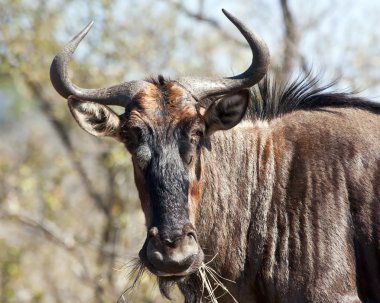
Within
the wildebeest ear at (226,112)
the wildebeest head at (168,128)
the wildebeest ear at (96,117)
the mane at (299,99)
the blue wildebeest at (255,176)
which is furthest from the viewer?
the mane at (299,99)

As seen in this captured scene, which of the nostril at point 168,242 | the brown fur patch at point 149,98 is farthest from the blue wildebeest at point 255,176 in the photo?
the nostril at point 168,242

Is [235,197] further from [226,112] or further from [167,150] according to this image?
[167,150]

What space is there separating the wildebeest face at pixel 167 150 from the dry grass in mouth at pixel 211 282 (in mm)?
453

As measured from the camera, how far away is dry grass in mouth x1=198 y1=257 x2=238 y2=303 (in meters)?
7.88

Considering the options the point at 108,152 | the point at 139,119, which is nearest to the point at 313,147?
the point at 139,119

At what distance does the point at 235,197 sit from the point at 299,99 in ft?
3.63

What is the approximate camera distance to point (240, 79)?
8.05 metres

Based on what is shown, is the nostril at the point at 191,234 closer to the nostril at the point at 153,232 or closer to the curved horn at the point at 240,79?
the nostril at the point at 153,232

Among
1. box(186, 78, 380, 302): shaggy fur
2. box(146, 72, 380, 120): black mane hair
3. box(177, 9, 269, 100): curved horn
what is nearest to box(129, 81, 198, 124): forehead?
box(177, 9, 269, 100): curved horn

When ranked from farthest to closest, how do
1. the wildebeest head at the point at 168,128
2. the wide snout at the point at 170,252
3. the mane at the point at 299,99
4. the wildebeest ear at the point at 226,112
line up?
the mane at the point at 299,99 < the wildebeest ear at the point at 226,112 < the wildebeest head at the point at 168,128 < the wide snout at the point at 170,252

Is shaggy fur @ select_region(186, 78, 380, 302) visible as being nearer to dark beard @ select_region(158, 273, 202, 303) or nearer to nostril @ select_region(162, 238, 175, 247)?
dark beard @ select_region(158, 273, 202, 303)

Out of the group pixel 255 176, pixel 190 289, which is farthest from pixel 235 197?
pixel 190 289

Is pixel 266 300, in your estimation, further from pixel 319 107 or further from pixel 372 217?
pixel 319 107

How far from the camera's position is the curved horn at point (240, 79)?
311 inches
